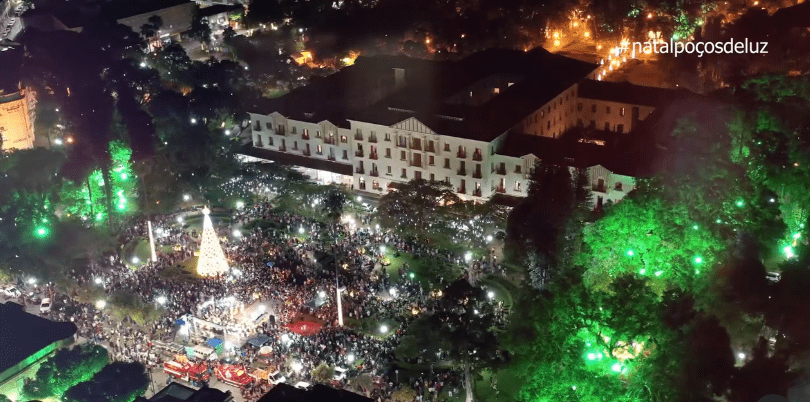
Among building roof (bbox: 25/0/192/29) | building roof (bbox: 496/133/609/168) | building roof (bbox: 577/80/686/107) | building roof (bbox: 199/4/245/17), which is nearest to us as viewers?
building roof (bbox: 496/133/609/168)

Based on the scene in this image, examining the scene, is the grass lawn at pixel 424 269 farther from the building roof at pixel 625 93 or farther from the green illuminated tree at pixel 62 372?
the building roof at pixel 625 93

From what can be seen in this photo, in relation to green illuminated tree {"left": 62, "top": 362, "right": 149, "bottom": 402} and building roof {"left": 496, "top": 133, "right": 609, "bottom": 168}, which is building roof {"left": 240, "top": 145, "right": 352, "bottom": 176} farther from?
green illuminated tree {"left": 62, "top": 362, "right": 149, "bottom": 402}

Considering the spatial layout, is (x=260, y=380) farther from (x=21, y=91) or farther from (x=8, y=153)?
(x=21, y=91)

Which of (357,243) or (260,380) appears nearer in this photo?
(260,380)

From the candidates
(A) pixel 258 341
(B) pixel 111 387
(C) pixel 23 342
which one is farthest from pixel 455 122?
(B) pixel 111 387

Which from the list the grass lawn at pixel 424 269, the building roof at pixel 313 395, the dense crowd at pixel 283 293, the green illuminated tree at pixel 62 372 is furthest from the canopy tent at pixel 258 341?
the grass lawn at pixel 424 269

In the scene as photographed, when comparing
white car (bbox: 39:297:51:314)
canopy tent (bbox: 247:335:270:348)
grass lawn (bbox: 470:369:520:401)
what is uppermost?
canopy tent (bbox: 247:335:270:348)

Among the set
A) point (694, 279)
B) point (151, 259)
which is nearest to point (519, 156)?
point (694, 279)

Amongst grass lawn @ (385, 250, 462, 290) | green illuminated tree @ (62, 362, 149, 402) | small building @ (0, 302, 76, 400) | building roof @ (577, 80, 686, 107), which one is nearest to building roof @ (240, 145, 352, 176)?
grass lawn @ (385, 250, 462, 290)
